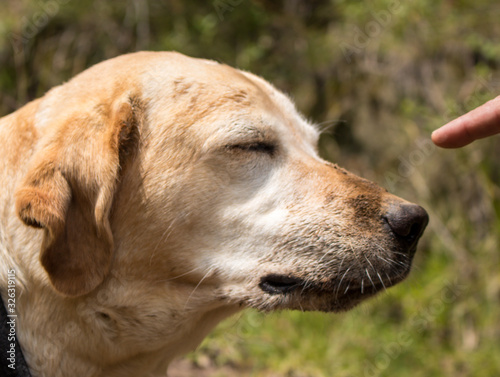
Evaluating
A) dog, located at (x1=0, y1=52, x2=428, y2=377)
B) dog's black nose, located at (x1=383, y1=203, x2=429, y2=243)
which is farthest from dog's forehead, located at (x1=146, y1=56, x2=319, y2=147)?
dog's black nose, located at (x1=383, y1=203, x2=429, y2=243)

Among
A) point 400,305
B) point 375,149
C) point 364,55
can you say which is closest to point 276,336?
point 400,305

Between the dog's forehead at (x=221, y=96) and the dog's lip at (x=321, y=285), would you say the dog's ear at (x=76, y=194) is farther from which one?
the dog's lip at (x=321, y=285)

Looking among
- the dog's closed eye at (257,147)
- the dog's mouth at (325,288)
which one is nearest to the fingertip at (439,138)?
the dog's mouth at (325,288)

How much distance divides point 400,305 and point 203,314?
3725mm

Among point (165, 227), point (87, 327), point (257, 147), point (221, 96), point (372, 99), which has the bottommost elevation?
point (372, 99)

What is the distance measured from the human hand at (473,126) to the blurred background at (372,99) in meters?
2.62

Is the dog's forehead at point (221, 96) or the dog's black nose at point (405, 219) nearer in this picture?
the dog's black nose at point (405, 219)

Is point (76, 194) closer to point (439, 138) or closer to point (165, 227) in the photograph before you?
point (165, 227)

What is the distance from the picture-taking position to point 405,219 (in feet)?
7.86

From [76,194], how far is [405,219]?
1380 millimetres

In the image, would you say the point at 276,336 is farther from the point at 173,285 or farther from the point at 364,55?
the point at 364,55

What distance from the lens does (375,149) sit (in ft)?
23.4

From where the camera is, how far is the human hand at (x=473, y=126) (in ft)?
7.13

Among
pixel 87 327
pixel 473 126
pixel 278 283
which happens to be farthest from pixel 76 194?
pixel 473 126
